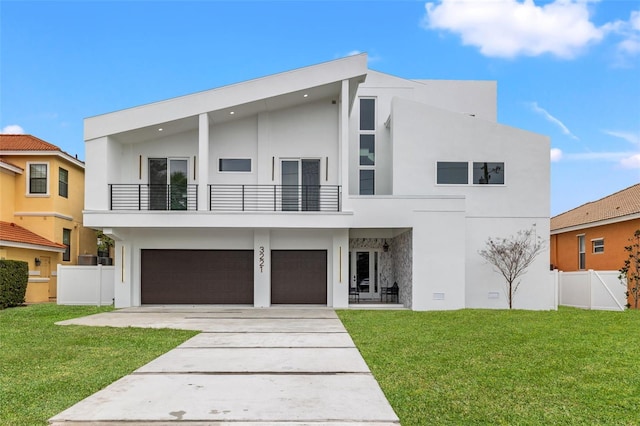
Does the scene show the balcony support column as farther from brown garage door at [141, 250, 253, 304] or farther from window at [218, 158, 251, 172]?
brown garage door at [141, 250, 253, 304]

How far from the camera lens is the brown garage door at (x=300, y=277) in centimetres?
1780

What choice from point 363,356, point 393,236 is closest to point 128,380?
point 363,356

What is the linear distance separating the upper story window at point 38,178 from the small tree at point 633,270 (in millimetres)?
23241

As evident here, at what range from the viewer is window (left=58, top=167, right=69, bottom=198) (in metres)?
22.0

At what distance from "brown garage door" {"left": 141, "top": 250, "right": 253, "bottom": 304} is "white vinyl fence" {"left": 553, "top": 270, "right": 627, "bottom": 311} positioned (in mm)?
11552

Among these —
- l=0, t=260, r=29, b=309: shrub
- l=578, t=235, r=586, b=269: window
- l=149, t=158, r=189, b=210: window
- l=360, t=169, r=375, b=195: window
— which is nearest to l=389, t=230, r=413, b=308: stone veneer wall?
l=360, t=169, r=375, b=195: window

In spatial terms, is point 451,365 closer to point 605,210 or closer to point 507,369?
point 507,369

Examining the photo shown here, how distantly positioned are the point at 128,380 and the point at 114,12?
15.7 m

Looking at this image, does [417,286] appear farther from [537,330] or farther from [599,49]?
[599,49]

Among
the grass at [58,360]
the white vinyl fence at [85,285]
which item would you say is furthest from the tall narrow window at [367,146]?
the grass at [58,360]

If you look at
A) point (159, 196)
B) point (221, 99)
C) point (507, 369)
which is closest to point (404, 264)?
point (221, 99)

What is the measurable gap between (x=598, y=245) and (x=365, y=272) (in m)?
11.0

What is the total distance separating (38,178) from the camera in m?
21.6

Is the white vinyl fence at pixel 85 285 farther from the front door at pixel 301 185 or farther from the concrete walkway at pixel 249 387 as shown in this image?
the concrete walkway at pixel 249 387
